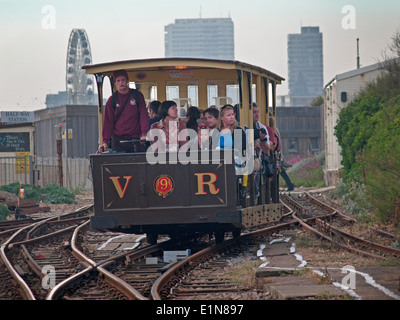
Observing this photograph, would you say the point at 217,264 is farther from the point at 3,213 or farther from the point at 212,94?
the point at 3,213

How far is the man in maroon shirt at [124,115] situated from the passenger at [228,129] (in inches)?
47.9

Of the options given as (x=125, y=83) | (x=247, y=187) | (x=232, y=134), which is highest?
(x=125, y=83)

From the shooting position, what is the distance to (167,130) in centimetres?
1220

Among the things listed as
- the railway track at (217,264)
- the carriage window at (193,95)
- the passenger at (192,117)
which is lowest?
the railway track at (217,264)

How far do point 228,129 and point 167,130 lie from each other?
939 millimetres

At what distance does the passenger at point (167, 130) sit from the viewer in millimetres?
11961

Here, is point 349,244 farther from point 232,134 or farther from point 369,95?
point 369,95

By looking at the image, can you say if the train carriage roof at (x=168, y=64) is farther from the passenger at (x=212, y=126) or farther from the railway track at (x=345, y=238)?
the railway track at (x=345, y=238)

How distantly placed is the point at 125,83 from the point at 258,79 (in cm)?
280

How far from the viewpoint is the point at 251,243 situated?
46.3ft

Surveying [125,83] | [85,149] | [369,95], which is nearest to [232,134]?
[125,83]

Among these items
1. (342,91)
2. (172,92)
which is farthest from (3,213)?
(342,91)

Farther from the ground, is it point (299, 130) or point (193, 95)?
point (299, 130)

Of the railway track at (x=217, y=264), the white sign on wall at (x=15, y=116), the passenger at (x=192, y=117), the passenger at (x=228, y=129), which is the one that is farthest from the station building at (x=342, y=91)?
the passenger at (x=228, y=129)
